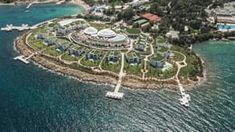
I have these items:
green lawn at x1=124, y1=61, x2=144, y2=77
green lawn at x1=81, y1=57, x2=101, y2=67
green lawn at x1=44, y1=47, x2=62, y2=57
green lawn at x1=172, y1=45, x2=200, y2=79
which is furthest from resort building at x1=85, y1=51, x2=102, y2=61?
green lawn at x1=172, y1=45, x2=200, y2=79

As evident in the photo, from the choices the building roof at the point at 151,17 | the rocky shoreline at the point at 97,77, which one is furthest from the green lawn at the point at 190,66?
the building roof at the point at 151,17

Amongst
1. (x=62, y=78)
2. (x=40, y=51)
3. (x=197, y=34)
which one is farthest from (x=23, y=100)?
(x=197, y=34)

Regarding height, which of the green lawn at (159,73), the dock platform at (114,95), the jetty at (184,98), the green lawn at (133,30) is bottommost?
the jetty at (184,98)

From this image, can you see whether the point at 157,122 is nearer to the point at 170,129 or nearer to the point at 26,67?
the point at 170,129

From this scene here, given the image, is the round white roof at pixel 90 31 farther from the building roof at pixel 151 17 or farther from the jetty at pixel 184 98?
the jetty at pixel 184 98

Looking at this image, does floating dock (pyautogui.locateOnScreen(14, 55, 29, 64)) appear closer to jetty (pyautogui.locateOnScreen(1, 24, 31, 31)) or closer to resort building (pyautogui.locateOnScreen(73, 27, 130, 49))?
resort building (pyautogui.locateOnScreen(73, 27, 130, 49))

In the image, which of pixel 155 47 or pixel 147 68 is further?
pixel 155 47

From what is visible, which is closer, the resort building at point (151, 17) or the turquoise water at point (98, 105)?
the turquoise water at point (98, 105)

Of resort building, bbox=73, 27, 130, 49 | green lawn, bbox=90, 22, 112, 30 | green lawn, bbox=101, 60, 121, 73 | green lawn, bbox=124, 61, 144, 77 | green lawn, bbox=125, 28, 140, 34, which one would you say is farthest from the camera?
green lawn, bbox=90, 22, 112, 30
